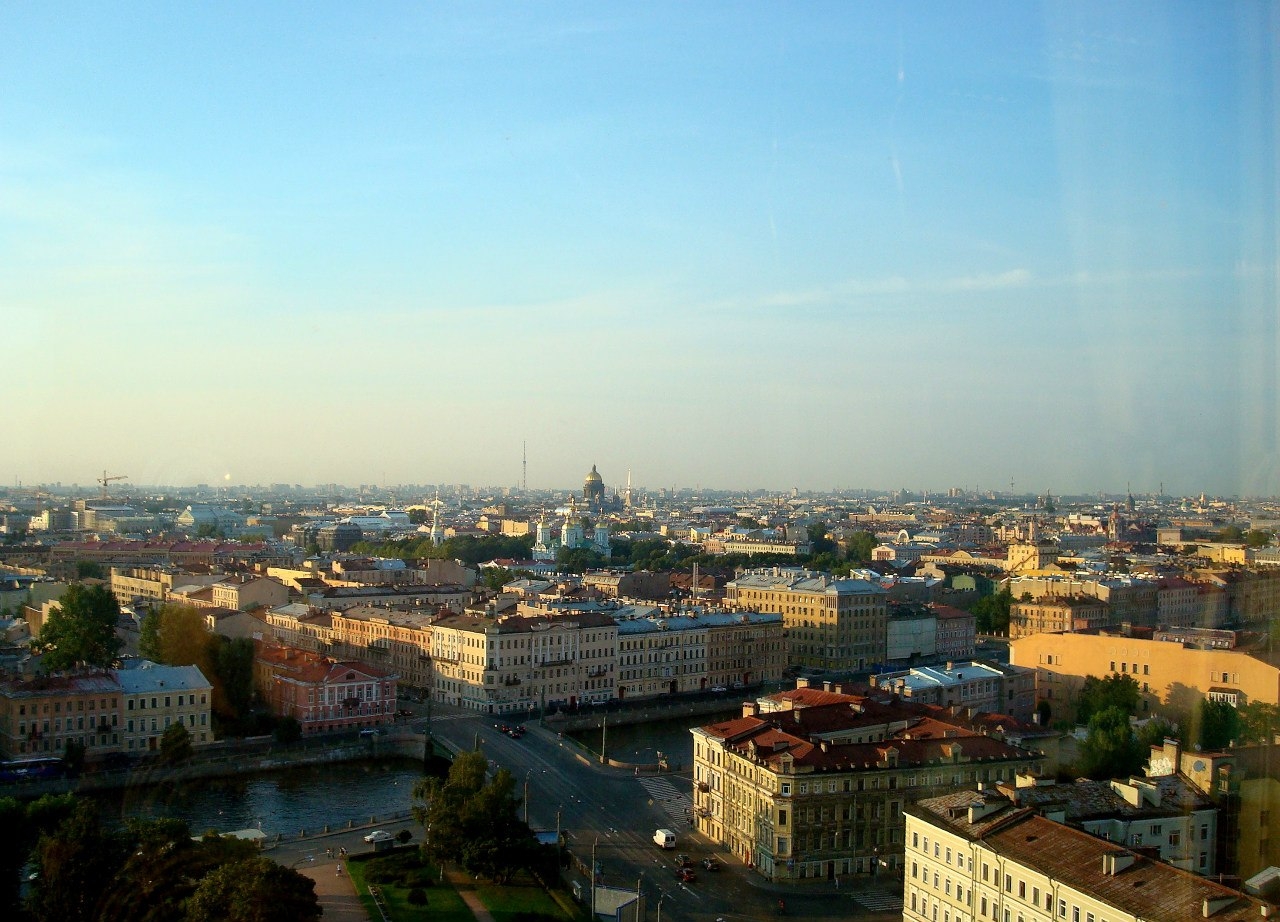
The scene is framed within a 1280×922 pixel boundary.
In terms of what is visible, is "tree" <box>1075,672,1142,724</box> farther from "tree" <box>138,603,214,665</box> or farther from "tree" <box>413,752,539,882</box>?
"tree" <box>138,603,214,665</box>

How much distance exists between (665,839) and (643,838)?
Result: 362mm

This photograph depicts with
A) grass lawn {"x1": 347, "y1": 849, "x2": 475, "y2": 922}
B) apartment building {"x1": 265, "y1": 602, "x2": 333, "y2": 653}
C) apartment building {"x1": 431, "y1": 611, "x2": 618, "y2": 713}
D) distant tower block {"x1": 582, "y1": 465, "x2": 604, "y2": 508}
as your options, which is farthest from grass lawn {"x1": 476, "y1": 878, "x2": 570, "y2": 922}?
distant tower block {"x1": 582, "y1": 465, "x2": 604, "y2": 508}

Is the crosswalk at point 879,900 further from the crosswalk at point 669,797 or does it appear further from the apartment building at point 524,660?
the apartment building at point 524,660

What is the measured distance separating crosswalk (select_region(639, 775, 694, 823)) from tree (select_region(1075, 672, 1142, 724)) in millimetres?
5338

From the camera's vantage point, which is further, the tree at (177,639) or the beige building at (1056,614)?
the beige building at (1056,614)

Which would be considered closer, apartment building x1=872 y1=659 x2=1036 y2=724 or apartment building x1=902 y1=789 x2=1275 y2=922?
apartment building x1=902 y1=789 x2=1275 y2=922

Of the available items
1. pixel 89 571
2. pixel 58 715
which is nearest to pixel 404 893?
pixel 58 715

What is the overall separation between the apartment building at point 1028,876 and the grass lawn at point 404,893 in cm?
334

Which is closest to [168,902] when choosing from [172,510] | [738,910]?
[738,910]

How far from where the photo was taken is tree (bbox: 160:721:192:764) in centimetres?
1438

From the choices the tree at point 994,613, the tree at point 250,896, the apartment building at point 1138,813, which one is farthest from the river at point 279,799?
the tree at point 994,613

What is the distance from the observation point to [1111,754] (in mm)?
12523

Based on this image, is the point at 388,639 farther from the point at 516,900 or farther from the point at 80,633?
the point at 516,900

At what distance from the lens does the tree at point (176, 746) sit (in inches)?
566
